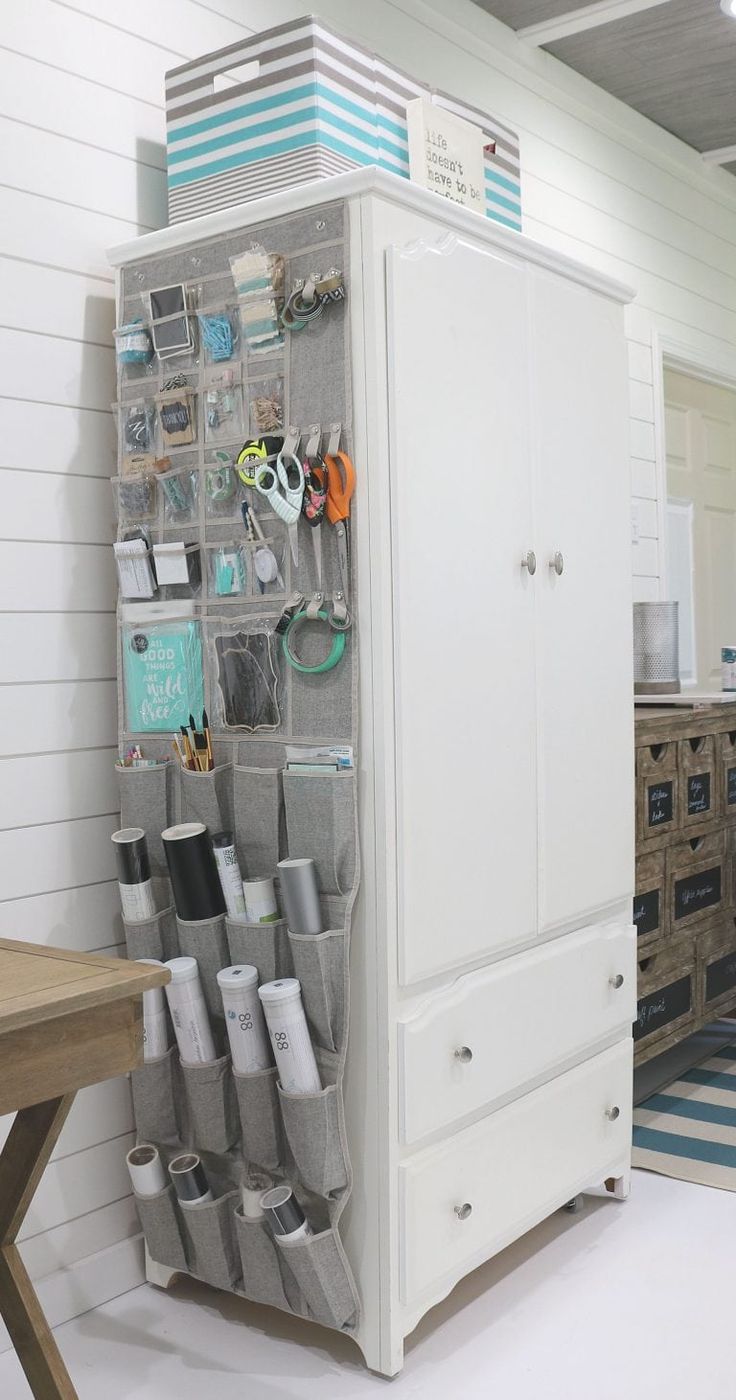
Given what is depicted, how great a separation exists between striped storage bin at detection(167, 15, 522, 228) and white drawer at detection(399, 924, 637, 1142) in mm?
1387

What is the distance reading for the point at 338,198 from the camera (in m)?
1.99

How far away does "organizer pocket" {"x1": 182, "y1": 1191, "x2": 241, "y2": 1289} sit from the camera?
212cm

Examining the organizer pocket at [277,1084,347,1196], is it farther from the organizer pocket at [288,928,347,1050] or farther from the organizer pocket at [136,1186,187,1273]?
the organizer pocket at [136,1186,187,1273]

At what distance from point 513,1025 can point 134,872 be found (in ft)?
2.38

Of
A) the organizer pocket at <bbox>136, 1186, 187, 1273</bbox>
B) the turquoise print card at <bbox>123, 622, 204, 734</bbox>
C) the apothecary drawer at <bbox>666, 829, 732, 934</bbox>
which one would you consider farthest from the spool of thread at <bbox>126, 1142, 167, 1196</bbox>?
the apothecary drawer at <bbox>666, 829, 732, 934</bbox>

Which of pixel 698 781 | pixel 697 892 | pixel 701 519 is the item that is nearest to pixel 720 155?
pixel 701 519

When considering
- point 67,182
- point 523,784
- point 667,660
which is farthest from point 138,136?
point 667,660

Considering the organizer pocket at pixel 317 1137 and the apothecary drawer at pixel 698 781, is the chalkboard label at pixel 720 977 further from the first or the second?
the organizer pocket at pixel 317 1137

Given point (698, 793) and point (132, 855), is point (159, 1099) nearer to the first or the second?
point (132, 855)

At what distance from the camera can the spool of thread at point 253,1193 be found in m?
2.06

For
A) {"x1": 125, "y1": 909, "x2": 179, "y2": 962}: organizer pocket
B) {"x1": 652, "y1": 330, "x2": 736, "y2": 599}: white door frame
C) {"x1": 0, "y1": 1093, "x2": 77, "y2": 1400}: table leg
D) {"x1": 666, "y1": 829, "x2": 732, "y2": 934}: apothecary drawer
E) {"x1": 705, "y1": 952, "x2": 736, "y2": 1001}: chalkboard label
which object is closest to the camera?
{"x1": 0, "y1": 1093, "x2": 77, "y2": 1400}: table leg

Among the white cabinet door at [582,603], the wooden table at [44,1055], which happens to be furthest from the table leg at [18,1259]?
the white cabinet door at [582,603]

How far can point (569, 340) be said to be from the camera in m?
2.44

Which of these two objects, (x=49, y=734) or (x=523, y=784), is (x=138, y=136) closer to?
(x=49, y=734)
